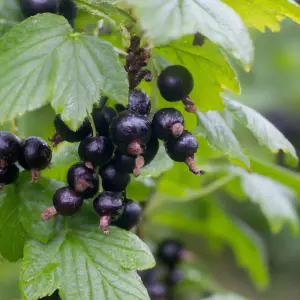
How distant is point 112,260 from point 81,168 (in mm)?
191

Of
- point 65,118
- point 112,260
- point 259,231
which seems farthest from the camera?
point 259,231

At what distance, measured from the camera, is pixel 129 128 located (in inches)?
35.8

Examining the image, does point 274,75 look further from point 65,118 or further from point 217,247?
point 65,118

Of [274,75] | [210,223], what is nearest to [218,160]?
[210,223]

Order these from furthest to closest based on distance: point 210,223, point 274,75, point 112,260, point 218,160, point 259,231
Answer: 1. point 259,231
2. point 274,75
3. point 218,160
4. point 210,223
5. point 112,260

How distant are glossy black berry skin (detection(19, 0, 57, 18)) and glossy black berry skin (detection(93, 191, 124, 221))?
350 mm

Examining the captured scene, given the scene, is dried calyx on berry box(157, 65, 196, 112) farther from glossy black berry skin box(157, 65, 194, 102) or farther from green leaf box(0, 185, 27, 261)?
green leaf box(0, 185, 27, 261)

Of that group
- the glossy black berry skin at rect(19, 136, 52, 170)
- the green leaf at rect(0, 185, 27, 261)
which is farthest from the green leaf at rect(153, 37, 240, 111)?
the green leaf at rect(0, 185, 27, 261)

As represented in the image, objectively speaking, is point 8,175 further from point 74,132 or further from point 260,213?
point 260,213

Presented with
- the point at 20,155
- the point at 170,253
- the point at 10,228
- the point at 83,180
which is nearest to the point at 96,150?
the point at 83,180

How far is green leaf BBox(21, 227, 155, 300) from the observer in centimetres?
99

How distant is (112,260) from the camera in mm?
1044

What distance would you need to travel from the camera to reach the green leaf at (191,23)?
0.82m

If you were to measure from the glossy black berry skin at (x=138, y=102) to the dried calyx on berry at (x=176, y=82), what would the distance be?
0.04 metres
